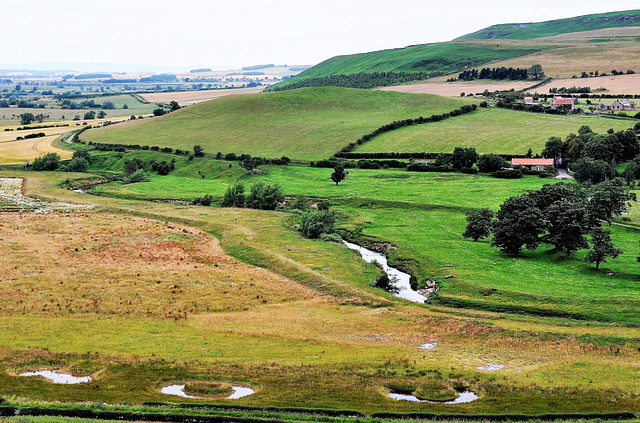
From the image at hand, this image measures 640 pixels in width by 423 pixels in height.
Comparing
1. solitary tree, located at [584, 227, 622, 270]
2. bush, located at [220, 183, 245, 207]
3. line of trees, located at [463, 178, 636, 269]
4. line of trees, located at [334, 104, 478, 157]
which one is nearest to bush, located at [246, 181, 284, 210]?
bush, located at [220, 183, 245, 207]

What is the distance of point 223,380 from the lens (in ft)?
147

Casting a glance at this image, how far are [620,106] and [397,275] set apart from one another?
144876 mm

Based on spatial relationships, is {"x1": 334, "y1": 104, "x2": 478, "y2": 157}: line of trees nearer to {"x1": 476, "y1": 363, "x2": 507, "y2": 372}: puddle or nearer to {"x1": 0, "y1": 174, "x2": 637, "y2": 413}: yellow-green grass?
{"x1": 0, "y1": 174, "x2": 637, "y2": 413}: yellow-green grass

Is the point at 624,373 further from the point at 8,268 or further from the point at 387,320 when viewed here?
the point at 8,268

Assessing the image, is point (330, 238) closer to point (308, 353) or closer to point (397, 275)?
point (397, 275)

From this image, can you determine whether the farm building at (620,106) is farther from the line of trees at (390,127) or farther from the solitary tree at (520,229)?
the solitary tree at (520,229)

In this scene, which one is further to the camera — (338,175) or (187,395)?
(338,175)

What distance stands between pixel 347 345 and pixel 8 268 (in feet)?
153

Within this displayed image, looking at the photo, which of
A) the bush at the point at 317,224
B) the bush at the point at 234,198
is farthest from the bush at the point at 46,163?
Answer: the bush at the point at 317,224

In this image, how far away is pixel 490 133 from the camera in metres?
172

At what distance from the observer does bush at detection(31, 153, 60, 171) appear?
16268cm

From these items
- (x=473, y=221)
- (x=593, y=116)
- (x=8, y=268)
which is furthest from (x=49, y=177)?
(x=593, y=116)

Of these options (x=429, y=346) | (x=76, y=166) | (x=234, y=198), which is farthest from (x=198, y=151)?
(x=429, y=346)

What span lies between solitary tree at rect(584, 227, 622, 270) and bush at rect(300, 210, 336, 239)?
4001 cm
